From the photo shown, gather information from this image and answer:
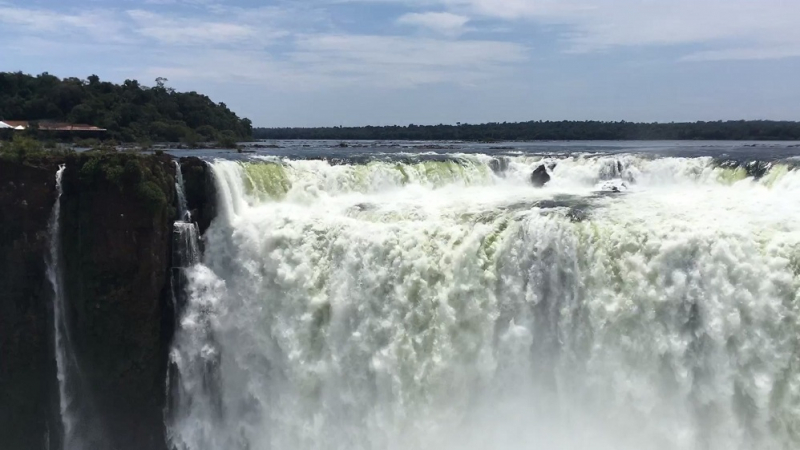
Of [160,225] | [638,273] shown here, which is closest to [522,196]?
[638,273]

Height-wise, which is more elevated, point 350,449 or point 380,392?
point 380,392

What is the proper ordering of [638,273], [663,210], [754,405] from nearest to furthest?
1. [754,405]
2. [638,273]
3. [663,210]

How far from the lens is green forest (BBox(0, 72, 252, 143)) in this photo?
37.0 meters

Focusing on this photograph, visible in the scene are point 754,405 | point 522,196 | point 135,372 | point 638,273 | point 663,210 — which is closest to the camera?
point 754,405

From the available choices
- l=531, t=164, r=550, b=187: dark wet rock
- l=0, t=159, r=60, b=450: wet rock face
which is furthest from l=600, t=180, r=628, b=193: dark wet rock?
l=0, t=159, r=60, b=450: wet rock face

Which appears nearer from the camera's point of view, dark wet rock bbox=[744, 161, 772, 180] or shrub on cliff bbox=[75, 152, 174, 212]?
shrub on cliff bbox=[75, 152, 174, 212]

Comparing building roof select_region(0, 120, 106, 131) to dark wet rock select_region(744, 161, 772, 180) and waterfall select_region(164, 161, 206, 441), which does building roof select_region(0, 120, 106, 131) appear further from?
dark wet rock select_region(744, 161, 772, 180)

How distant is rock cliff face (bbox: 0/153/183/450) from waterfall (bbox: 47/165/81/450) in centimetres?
10

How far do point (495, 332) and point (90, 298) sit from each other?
25.0 ft

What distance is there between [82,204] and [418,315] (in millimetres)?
6676

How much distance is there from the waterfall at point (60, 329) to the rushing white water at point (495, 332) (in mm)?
1924

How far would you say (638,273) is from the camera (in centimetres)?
1177

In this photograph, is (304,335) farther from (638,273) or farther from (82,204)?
(638,273)

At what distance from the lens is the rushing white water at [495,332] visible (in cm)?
1124
